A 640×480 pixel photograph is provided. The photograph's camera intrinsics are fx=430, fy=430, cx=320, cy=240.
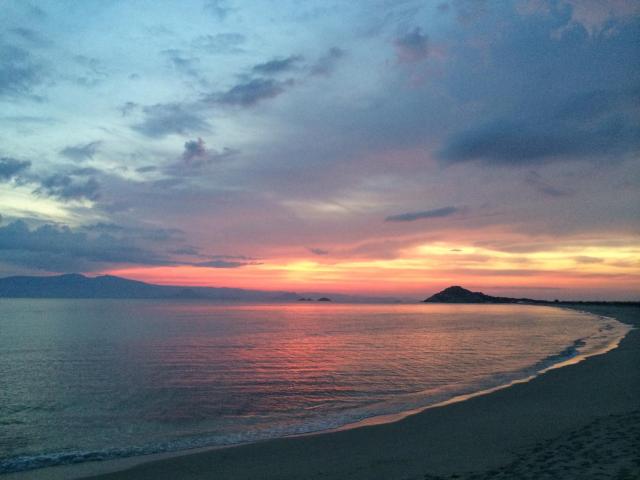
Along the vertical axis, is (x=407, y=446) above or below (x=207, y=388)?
above

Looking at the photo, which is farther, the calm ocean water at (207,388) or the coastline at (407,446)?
the calm ocean water at (207,388)

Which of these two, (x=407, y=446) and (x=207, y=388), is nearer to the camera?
(x=407, y=446)

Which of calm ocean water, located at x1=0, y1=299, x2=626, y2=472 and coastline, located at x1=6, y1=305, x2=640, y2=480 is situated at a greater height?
coastline, located at x1=6, y1=305, x2=640, y2=480

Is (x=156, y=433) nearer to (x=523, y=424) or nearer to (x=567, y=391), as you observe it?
(x=523, y=424)

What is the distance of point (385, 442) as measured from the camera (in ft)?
45.2

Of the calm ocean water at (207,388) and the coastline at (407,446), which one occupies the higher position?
the coastline at (407,446)

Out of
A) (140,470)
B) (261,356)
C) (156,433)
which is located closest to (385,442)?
(140,470)

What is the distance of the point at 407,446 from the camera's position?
13.2m

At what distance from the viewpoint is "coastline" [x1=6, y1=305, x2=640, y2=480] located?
11352 mm

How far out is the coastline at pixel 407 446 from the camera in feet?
37.2

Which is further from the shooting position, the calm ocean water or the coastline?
the calm ocean water

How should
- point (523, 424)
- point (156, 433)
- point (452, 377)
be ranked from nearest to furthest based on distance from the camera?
1. point (523, 424)
2. point (156, 433)
3. point (452, 377)

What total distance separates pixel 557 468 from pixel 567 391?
1256 centimetres

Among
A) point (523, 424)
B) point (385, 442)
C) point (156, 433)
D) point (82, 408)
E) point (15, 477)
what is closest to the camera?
point (15, 477)
